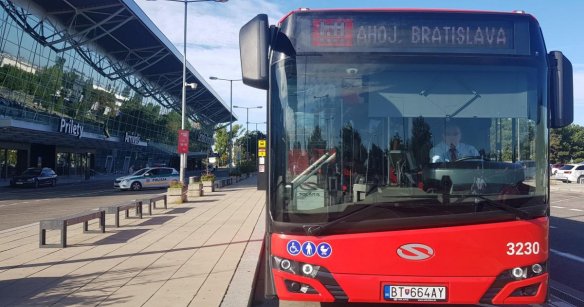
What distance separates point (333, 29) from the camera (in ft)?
16.0

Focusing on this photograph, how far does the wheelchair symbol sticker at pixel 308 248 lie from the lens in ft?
15.1

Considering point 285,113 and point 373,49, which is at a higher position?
point 373,49

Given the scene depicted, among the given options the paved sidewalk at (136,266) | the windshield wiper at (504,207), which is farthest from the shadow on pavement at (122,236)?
the windshield wiper at (504,207)

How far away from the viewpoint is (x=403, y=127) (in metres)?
4.80

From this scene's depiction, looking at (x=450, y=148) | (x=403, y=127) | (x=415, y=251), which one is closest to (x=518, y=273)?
(x=415, y=251)

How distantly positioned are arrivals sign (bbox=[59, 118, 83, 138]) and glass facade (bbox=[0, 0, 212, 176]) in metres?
0.42

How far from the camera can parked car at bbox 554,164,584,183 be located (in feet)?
135

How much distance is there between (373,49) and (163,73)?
63881 millimetres

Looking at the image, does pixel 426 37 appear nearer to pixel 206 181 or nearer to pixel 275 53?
pixel 275 53

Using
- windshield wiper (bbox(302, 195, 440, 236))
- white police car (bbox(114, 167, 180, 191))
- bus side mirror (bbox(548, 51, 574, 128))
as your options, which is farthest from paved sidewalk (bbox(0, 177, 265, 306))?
white police car (bbox(114, 167, 180, 191))

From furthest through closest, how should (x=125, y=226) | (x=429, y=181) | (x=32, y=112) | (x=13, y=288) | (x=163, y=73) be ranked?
(x=163, y=73) → (x=32, y=112) → (x=125, y=226) → (x=13, y=288) → (x=429, y=181)

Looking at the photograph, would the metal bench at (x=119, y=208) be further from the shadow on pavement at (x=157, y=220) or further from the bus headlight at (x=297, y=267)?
the bus headlight at (x=297, y=267)

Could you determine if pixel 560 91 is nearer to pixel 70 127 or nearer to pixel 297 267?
pixel 297 267

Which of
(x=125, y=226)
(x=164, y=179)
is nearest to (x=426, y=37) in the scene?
(x=125, y=226)
